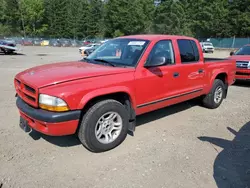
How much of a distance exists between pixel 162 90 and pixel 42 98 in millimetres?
2190

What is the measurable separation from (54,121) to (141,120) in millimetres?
2385

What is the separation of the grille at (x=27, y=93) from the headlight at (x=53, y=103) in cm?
13

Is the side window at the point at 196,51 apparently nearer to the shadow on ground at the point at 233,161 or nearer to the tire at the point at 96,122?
the shadow on ground at the point at 233,161

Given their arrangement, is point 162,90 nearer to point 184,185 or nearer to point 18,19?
point 184,185

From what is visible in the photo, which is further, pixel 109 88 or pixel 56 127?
pixel 109 88

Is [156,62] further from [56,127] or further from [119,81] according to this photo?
[56,127]

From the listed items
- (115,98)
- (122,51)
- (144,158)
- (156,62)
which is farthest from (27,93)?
(156,62)

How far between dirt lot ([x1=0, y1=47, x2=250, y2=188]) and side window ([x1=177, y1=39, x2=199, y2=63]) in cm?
135

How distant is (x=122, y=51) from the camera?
4418 millimetres

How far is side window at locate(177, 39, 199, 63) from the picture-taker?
4.84m

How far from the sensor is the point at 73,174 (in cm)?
317

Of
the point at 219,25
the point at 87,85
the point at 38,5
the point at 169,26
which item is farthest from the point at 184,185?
the point at 38,5

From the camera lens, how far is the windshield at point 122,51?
412cm

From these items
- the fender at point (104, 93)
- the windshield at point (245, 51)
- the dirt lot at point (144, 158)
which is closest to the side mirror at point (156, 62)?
the fender at point (104, 93)
